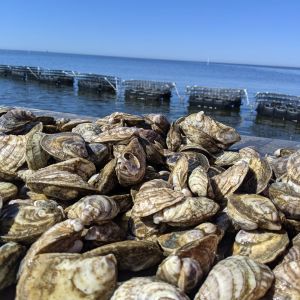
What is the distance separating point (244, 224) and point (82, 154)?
1833 millimetres

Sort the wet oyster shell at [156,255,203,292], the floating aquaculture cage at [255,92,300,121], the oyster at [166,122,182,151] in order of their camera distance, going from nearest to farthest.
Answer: the wet oyster shell at [156,255,203,292] → the oyster at [166,122,182,151] → the floating aquaculture cage at [255,92,300,121]

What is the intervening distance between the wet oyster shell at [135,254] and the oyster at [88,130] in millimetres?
2107

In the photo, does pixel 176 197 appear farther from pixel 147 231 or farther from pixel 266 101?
pixel 266 101

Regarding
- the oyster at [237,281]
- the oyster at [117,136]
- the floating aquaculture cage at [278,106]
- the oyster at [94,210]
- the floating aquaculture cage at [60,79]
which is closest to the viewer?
the oyster at [237,281]

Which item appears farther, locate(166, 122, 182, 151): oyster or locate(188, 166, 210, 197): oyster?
locate(166, 122, 182, 151): oyster

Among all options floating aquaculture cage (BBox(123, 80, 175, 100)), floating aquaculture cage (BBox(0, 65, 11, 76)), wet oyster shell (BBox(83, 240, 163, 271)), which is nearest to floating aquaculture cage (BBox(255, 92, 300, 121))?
floating aquaculture cage (BBox(123, 80, 175, 100))

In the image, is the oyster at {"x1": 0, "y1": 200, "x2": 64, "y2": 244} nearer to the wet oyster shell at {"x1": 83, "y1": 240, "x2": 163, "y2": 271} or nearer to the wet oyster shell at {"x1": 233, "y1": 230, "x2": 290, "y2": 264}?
the wet oyster shell at {"x1": 83, "y1": 240, "x2": 163, "y2": 271}

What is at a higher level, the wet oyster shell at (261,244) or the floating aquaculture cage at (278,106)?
the wet oyster shell at (261,244)

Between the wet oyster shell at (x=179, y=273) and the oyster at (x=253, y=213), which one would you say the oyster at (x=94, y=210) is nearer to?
the wet oyster shell at (x=179, y=273)

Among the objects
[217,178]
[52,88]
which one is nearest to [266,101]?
[52,88]

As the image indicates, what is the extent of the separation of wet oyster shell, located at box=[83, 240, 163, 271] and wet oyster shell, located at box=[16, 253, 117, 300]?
0.26 meters

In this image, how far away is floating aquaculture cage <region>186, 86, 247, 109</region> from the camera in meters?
32.0

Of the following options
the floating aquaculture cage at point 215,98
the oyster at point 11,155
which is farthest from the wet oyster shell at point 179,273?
the floating aquaculture cage at point 215,98

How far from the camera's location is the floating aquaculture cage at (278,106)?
1119 inches
